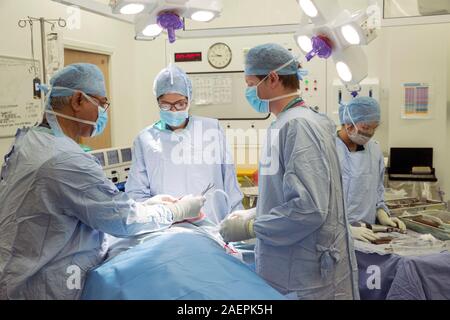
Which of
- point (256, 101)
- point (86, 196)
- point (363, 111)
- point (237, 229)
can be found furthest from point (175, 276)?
point (363, 111)

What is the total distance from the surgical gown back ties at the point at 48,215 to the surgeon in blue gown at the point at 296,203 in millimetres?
562

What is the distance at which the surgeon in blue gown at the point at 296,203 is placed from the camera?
4.99 ft

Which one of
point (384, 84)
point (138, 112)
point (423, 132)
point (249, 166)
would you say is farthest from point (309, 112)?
point (138, 112)

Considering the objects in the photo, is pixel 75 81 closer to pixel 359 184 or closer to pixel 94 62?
pixel 359 184

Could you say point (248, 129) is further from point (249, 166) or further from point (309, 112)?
point (309, 112)

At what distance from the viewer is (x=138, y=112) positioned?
16.5 ft

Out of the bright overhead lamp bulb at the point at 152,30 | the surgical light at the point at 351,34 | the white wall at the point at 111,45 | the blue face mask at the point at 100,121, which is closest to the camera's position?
the blue face mask at the point at 100,121

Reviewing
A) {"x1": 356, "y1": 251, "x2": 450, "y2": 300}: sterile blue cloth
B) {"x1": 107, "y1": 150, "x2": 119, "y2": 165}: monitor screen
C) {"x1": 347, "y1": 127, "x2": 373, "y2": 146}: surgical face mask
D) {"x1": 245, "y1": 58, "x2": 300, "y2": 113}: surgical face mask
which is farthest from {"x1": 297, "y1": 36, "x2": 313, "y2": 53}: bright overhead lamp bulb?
{"x1": 107, "y1": 150, "x2": 119, "y2": 165}: monitor screen

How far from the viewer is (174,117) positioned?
97.7 inches

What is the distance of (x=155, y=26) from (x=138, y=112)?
294 centimetres

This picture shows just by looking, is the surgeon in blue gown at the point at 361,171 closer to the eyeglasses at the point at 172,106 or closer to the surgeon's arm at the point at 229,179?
the surgeon's arm at the point at 229,179

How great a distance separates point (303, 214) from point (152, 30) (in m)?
1.26

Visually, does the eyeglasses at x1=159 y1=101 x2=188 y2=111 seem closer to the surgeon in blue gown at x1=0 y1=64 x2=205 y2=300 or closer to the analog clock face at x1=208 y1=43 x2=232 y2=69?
the surgeon in blue gown at x1=0 y1=64 x2=205 y2=300

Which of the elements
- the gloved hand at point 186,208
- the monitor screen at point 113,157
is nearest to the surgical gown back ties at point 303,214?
the gloved hand at point 186,208
